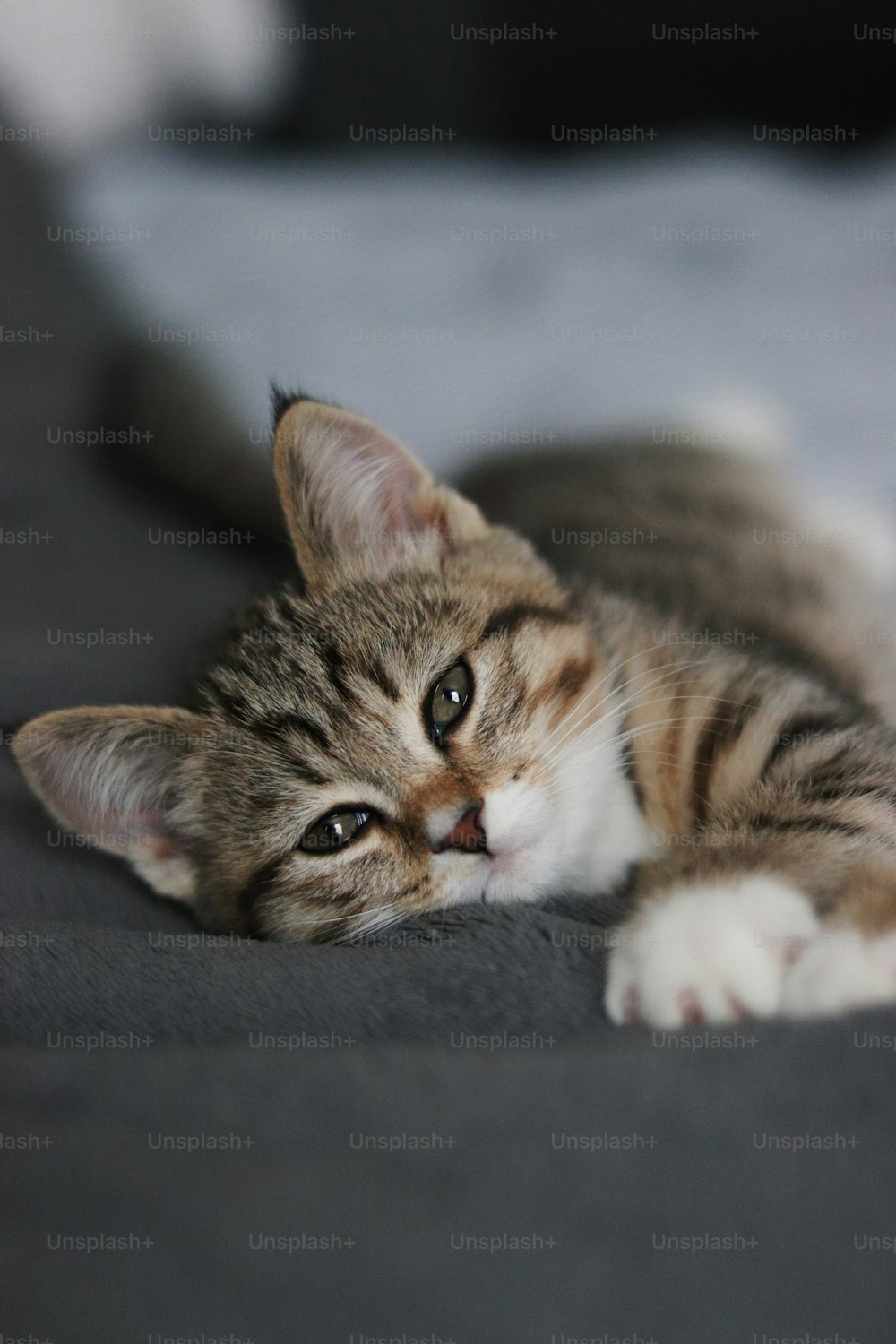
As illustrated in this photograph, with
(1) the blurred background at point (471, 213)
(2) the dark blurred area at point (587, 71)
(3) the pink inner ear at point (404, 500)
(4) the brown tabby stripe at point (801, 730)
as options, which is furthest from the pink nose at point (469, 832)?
(2) the dark blurred area at point (587, 71)

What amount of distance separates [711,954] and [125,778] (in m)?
0.78

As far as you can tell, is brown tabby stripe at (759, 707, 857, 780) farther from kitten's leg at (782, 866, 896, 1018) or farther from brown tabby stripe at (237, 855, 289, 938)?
brown tabby stripe at (237, 855, 289, 938)

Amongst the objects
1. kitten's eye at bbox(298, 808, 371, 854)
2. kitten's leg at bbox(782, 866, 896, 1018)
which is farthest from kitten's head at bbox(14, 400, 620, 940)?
kitten's leg at bbox(782, 866, 896, 1018)

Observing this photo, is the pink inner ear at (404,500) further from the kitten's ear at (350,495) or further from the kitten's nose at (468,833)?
the kitten's nose at (468,833)

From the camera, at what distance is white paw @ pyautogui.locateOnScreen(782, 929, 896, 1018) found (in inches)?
35.8

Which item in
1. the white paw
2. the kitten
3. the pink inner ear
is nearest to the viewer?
the white paw

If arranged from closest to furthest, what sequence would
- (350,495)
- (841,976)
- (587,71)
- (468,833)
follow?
(841,976)
(468,833)
(350,495)
(587,71)

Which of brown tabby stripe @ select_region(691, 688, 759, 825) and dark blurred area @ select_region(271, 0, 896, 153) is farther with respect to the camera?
dark blurred area @ select_region(271, 0, 896, 153)

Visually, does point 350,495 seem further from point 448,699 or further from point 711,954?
point 711,954

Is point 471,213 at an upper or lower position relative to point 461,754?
upper

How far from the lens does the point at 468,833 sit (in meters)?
1.17

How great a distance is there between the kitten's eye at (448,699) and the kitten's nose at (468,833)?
117 millimetres

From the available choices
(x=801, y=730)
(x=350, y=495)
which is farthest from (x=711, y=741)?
(x=350, y=495)

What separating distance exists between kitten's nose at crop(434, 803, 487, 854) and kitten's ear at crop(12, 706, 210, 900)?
374 mm
